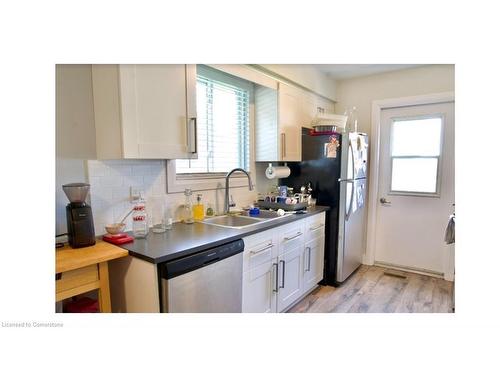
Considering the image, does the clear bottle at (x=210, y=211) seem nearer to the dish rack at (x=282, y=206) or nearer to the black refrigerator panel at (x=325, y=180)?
the dish rack at (x=282, y=206)

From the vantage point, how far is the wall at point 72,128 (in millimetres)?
1437

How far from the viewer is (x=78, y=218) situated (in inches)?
53.3

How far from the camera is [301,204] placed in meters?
2.50

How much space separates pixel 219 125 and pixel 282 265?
1.25 m

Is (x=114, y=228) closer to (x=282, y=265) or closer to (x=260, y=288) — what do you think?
(x=260, y=288)

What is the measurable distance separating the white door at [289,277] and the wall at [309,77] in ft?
5.01

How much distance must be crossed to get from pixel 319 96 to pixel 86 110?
2368 mm

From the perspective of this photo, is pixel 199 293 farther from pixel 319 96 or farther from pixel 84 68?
pixel 319 96

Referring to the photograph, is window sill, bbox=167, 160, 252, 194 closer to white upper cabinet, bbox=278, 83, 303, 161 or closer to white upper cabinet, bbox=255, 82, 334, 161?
white upper cabinet, bbox=255, 82, 334, 161

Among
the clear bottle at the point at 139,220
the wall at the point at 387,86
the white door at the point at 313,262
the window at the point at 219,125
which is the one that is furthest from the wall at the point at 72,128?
the wall at the point at 387,86

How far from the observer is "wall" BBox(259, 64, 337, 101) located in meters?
2.45
